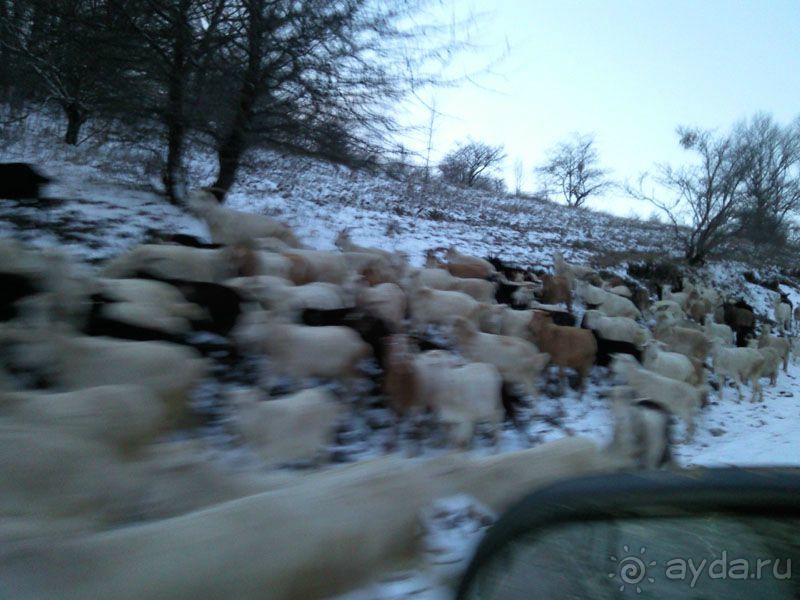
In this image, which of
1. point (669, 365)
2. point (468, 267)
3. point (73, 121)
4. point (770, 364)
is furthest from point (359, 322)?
point (73, 121)

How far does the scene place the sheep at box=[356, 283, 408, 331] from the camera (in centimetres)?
686

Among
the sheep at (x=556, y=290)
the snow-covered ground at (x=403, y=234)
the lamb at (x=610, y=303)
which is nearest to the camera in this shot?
the snow-covered ground at (x=403, y=234)

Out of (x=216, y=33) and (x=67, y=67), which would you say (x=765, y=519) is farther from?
(x=67, y=67)

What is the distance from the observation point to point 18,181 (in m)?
8.51

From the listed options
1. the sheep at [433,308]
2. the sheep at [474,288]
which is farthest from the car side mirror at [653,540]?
the sheep at [474,288]

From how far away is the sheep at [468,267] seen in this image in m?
10.6

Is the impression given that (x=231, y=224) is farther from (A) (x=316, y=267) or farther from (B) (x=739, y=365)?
(B) (x=739, y=365)

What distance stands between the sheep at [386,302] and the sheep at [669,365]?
12.7 ft

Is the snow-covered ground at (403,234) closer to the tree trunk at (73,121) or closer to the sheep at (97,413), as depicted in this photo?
the tree trunk at (73,121)

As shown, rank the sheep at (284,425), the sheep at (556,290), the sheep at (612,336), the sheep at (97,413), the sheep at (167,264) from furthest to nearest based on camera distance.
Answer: the sheep at (556,290) < the sheep at (612,336) < the sheep at (167,264) < the sheep at (284,425) < the sheep at (97,413)

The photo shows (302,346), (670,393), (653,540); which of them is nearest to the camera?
(653,540)

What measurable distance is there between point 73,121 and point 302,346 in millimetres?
9929

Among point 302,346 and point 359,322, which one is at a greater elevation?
point 359,322

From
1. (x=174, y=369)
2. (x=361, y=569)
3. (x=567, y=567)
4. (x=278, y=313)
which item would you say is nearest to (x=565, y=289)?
(x=278, y=313)
